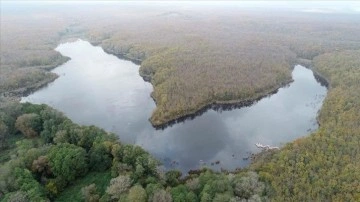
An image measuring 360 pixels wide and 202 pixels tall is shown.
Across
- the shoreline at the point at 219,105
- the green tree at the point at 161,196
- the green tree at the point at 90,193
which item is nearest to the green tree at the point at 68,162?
the green tree at the point at 90,193

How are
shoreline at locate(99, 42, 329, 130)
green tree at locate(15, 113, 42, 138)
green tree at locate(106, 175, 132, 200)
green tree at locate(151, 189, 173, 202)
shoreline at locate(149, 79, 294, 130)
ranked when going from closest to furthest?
green tree at locate(151, 189, 173, 202), green tree at locate(106, 175, 132, 200), green tree at locate(15, 113, 42, 138), shoreline at locate(149, 79, 294, 130), shoreline at locate(99, 42, 329, 130)

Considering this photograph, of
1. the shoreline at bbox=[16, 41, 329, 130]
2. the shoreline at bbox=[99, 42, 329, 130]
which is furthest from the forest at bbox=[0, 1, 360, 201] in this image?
the shoreline at bbox=[99, 42, 329, 130]

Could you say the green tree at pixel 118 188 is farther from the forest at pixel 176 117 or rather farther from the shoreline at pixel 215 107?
the shoreline at pixel 215 107

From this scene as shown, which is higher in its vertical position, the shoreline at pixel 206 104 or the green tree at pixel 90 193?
the green tree at pixel 90 193

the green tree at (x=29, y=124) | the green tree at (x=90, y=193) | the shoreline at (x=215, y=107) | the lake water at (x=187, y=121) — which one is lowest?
the lake water at (x=187, y=121)

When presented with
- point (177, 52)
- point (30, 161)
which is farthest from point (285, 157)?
point (177, 52)

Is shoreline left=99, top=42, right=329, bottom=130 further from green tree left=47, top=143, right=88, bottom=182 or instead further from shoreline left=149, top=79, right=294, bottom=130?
green tree left=47, top=143, right=88, bottom=182

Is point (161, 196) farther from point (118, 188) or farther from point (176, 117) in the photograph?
point (176, 117)

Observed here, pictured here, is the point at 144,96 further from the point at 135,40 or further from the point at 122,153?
the point at 135,40
